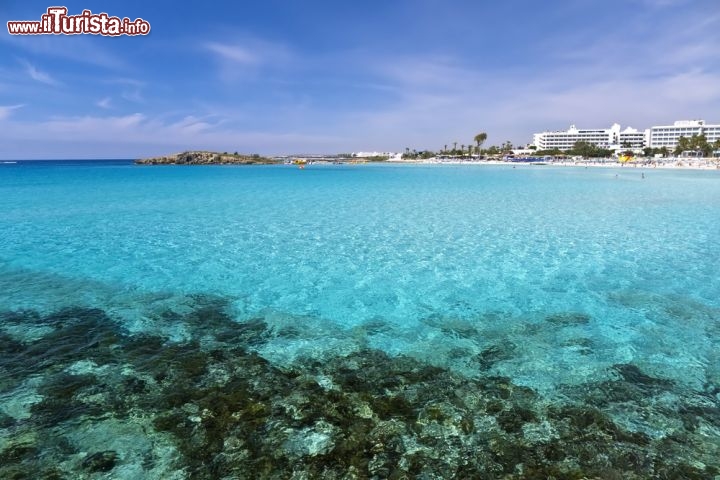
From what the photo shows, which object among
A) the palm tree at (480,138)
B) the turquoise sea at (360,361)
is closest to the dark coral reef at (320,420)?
the turquoise sea at (360,361)

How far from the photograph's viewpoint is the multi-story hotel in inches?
6132

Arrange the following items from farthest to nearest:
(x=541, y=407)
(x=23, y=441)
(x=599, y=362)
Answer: (x=599, y=362)
(x=541, y=407)
(x=23, y=441)

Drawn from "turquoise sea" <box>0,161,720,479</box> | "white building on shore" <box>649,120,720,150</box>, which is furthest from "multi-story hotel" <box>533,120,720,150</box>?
"turquoise sea" <box>0,161,720,479</box>

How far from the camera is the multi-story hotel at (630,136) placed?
156 metres

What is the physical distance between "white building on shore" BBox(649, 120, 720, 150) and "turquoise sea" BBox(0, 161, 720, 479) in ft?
593

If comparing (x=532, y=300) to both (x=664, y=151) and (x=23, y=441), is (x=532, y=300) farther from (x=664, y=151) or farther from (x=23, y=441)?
(x=664, y=151)

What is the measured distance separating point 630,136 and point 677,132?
18.7 metres

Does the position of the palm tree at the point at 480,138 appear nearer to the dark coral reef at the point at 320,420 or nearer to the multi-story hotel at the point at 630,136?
the multi-story hotel at the point at 630,136

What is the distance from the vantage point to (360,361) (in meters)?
6.54

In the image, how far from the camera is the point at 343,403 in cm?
532

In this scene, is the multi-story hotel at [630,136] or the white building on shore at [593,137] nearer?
the multi-story hotel at [630,136]

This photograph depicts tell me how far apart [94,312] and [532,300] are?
9.46m

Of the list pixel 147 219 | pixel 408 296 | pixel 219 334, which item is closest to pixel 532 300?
pixel 408 296

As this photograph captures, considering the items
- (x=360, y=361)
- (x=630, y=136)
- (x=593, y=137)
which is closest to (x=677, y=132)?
(x=630, y=136)
